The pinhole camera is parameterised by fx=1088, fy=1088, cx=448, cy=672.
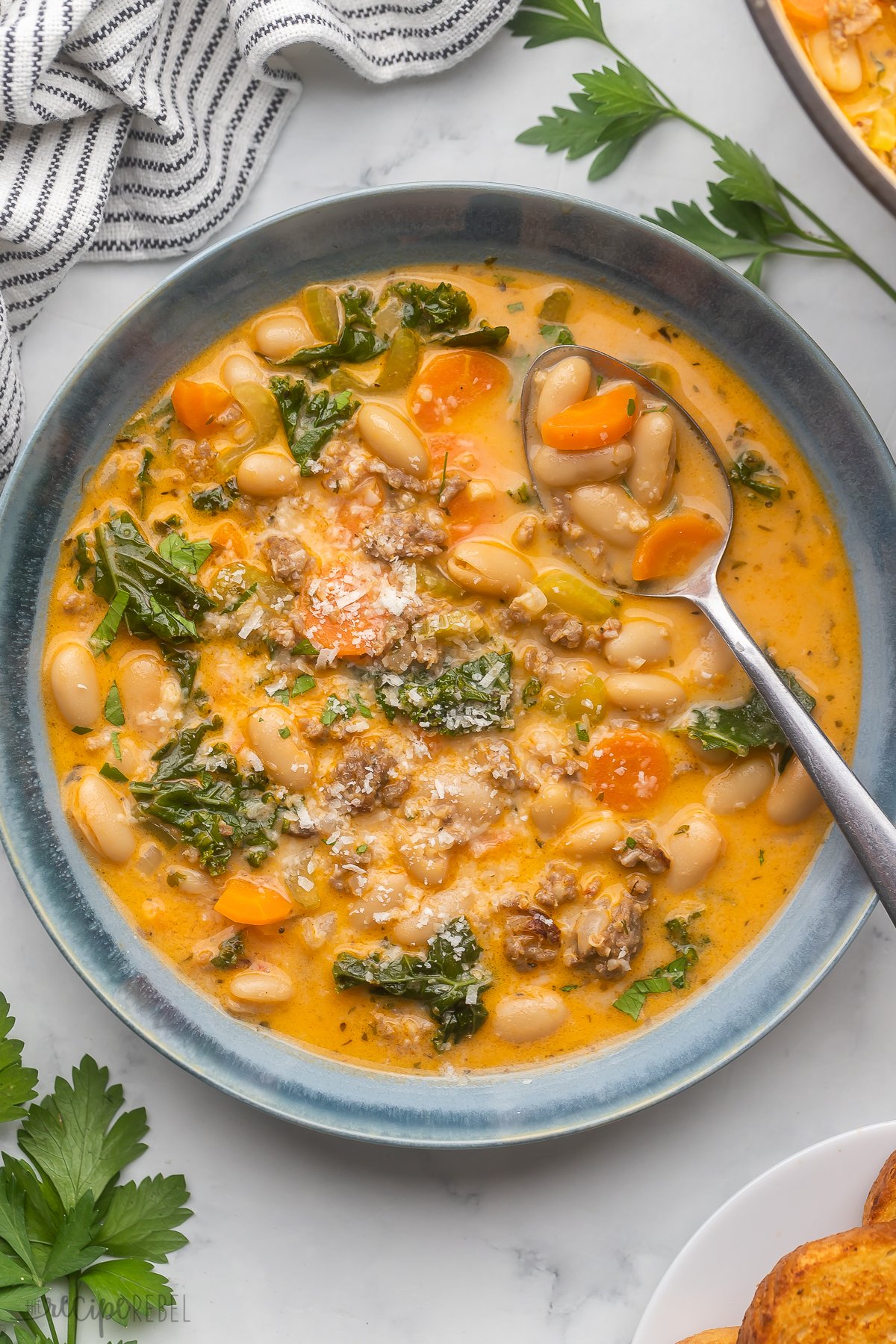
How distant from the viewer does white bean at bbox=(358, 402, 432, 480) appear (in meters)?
3.03

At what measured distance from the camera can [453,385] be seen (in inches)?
123

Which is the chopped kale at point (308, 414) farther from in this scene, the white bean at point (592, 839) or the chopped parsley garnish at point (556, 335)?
the white bean at point (592, 839)

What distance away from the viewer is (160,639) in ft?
10.2

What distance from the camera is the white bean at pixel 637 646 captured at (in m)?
3.05

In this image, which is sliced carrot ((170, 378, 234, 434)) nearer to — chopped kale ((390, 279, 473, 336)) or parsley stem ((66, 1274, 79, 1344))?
chopped kale ((390, 279, 473, 336))

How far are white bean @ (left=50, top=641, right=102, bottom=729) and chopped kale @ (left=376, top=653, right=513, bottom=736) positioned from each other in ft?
2.68

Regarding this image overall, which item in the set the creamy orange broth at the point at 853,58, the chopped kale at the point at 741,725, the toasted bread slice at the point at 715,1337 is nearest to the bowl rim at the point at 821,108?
the creamy orange broth at the point at 853,58

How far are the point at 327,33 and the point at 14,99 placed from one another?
0.88m

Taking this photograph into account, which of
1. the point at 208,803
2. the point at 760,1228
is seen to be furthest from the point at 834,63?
the point at 760,1228

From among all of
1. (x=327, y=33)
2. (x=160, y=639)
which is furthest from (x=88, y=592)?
(x=327, y=33)

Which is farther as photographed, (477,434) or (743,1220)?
(477,434)

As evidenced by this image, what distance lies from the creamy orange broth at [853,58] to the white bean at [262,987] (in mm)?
2667

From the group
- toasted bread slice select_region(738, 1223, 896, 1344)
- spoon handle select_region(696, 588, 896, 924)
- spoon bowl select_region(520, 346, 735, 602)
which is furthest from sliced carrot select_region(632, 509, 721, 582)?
toasted bread slice select_region(738, 1223, 896, 1344)

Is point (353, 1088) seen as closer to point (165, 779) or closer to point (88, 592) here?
point (165, 779)
